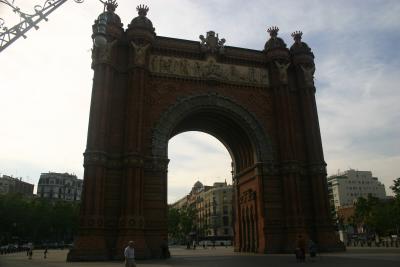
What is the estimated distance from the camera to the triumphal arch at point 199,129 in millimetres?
25328

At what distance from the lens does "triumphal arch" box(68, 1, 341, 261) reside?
83.1ft

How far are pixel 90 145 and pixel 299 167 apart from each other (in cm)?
1602

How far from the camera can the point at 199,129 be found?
35.1 meters

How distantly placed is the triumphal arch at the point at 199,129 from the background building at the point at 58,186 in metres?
98.0

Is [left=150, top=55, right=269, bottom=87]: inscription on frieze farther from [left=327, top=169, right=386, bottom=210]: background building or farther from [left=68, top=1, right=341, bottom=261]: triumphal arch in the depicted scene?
[left=327, top=169, right=386, bottom=210]: background building

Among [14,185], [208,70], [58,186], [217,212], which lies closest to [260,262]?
[208,70]

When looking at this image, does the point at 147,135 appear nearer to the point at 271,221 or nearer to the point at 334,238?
the point at 271,221

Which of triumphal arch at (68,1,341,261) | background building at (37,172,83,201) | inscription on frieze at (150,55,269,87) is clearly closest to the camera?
triumphal arch at (68,1,341,261)

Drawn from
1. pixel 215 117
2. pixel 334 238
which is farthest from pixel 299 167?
pixel 215 117

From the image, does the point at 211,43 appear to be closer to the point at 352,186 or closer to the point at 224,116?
the point at 224,116

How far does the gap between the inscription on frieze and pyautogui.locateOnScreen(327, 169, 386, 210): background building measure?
110m

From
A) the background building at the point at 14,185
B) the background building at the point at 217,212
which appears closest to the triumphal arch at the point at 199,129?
the background building at the point at 217,212

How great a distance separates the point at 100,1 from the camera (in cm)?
1197

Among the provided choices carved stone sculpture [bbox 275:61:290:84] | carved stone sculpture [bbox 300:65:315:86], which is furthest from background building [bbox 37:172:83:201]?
carved stone sculpture [bbox 300:65:315:86]
